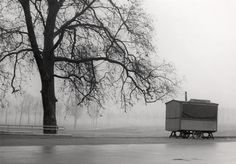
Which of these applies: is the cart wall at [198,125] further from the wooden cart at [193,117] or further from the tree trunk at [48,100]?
the tree trunk at [48,100]

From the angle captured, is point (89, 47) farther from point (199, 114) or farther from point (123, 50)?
point (199, 114)

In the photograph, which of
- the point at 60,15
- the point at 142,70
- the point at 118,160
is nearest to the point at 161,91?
the point at 142,70

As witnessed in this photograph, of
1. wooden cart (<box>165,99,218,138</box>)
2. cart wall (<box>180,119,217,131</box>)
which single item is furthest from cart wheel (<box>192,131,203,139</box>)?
cart wall (<box>180,119,217,131</box>)

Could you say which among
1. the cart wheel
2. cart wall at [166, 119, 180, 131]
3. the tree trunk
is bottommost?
the cart wheel

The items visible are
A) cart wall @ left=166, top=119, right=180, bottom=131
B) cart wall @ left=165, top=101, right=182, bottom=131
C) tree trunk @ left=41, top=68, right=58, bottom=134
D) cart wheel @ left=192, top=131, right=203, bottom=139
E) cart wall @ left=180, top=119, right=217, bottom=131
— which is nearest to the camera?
tree trunk @ left=41, top=68, right=58, bottom=134

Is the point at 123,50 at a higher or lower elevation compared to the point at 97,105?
higher

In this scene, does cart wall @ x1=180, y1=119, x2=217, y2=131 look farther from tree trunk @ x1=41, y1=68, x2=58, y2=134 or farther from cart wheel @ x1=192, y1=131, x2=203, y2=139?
tree trunk @ x1=41, y1=68, x2=58, y2=134

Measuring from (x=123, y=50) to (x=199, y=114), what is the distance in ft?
33.7

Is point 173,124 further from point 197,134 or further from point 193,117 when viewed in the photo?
point 197,134

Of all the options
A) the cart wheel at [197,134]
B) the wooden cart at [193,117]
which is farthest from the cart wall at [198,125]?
the cart wheel at [197,134]

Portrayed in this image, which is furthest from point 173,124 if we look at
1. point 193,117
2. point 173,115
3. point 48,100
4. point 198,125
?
point 48,100

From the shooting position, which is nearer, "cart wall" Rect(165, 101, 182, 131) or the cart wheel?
"cart wall" Rect(165, 101, 182, 131)

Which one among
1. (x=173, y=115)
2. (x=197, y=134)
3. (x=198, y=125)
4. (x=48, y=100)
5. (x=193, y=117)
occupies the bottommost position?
(x=197, y=134)

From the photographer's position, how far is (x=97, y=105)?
1500 inches
